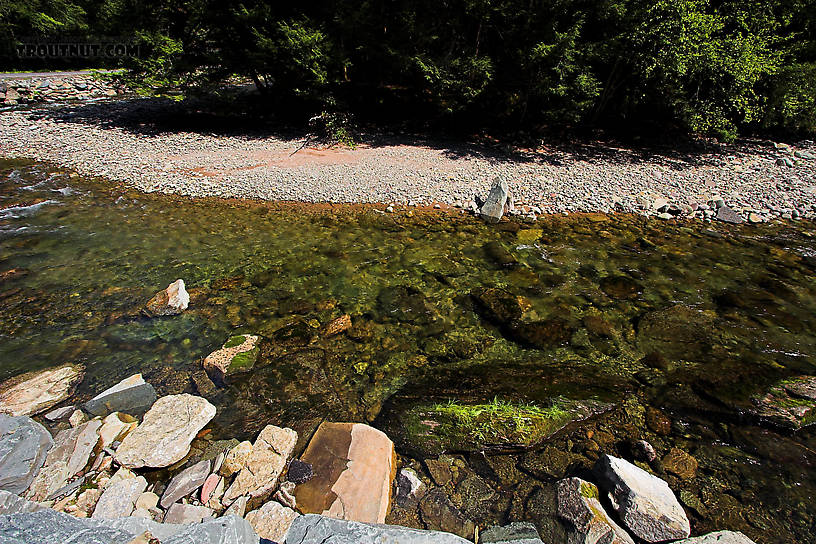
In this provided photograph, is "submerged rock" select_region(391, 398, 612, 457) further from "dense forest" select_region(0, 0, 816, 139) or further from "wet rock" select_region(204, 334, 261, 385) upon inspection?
"dense forest" select_region(0, 0, 816, 139)

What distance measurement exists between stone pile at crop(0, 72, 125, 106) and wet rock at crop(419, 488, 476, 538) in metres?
24.6

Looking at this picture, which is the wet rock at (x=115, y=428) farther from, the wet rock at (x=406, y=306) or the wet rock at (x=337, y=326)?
the wet rock at (x=406, y=306)

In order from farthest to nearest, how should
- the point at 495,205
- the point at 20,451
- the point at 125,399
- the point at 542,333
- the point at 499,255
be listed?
the point at 495,205
the point at 499,255
the point at 542,333
the point at 125,399
the point at 20,451

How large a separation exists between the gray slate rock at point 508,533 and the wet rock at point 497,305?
2.91 m

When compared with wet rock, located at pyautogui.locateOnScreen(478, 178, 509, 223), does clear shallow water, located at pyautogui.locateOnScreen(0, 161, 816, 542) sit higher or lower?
lower

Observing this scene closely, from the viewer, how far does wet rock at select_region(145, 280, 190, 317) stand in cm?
575

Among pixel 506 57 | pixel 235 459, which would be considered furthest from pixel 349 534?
pixel 506 57

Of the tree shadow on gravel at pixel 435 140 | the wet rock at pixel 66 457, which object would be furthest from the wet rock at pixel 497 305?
the tree shadow on gravel at pixel 435 140

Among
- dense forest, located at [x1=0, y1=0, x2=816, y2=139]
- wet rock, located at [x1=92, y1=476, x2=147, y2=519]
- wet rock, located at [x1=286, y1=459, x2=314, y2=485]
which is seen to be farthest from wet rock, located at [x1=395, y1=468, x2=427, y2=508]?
dense forest, located at [x1=0, y1=0, x2=816, y2=139]

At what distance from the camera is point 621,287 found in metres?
6.82

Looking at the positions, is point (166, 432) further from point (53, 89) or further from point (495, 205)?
point (53, 89)

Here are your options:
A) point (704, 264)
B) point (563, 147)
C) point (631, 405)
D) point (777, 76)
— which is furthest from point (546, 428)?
point (777, 76)

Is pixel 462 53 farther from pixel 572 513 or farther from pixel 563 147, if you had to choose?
pixel 572 513

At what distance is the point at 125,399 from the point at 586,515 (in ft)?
14.3
